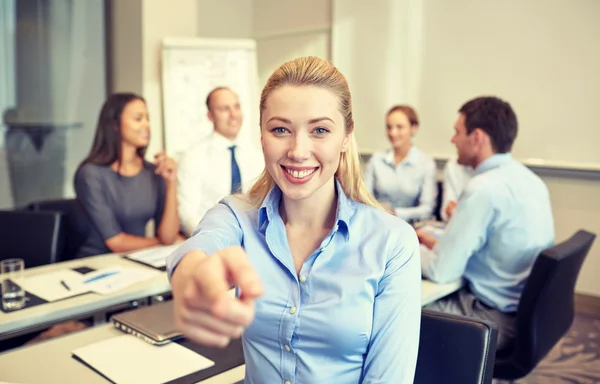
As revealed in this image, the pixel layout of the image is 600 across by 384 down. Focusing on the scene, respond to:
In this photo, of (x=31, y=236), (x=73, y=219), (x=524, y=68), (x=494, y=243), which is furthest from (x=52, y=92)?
(x=494, y=243)

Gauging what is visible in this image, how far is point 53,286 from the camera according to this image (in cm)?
192

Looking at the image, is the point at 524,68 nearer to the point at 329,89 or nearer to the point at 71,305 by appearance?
the point at 329,89

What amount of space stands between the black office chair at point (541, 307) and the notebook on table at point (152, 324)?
4.23 ft

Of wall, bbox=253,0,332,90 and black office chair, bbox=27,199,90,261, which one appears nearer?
black office chair, bbox=27,199,90,261

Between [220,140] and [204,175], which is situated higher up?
[220,140]

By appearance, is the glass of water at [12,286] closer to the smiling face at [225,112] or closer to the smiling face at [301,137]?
the smiling face at [301,137]

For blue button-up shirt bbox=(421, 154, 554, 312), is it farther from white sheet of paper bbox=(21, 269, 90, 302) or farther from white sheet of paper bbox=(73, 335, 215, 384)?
white sheet of paper bbox=(21, 269, 90, 302)

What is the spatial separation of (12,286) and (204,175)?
148cm

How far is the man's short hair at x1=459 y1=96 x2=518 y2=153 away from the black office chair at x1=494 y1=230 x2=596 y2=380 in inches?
21.1

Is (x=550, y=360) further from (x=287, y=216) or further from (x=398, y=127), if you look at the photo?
(x=287, y=216)

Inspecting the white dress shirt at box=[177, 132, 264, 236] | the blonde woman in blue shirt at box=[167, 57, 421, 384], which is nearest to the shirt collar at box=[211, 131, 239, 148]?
the white dress shirt at box=[177, 132, 264, 236]

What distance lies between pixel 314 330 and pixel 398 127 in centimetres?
319

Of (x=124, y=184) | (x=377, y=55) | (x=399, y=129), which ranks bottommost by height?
(x=124, y=184)

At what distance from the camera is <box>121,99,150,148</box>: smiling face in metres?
2.85
